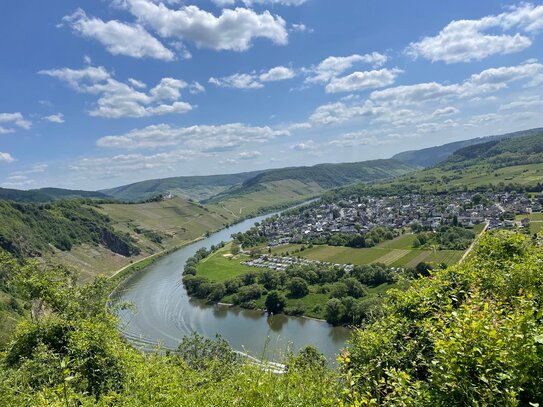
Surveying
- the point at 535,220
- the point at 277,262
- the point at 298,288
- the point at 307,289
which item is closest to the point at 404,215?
the point at 535,220

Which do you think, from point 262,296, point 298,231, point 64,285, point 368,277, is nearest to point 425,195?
point 298,231

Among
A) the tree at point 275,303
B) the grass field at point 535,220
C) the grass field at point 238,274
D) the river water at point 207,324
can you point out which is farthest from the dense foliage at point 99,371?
the grass field at point 535,220

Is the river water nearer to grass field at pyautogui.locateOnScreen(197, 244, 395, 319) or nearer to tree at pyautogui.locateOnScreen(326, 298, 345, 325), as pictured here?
tree at pyautogui.locateOnScreen(326, 298, 345, 325)

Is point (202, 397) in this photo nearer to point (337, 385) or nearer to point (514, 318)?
point (337, 385)

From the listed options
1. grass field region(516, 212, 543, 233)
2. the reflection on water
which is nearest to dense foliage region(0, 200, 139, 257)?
the reflection on water

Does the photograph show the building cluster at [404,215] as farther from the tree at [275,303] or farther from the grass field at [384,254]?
the tree at [275,303]
